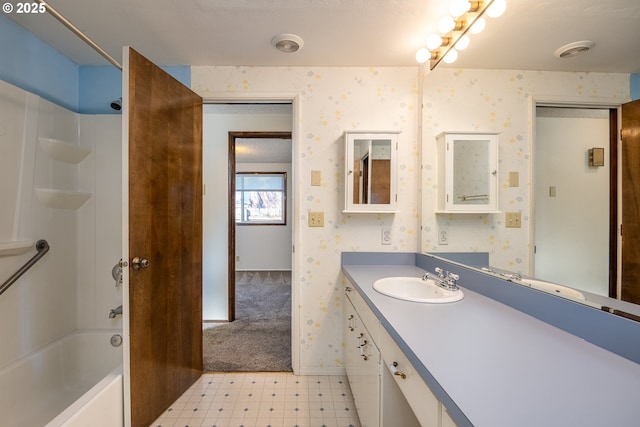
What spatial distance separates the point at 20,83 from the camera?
1579 mm

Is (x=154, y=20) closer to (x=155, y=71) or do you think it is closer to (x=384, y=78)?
(x=155, y=71)

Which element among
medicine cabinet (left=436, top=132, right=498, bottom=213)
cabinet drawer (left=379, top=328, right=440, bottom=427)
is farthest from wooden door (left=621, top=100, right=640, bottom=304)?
cabinet drawer (left=379, top=328, right=440, bottom=427)

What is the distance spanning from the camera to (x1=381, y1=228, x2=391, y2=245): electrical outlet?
193 centimetres

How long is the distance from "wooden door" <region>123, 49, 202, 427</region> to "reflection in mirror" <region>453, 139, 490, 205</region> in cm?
166

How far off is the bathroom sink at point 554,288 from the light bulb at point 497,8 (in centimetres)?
117

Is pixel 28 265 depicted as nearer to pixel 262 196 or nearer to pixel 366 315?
pixel 366 315

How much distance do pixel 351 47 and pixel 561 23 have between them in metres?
1.01

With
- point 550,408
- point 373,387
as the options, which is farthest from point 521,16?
point 373,387

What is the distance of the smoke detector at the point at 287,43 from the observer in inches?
61.5

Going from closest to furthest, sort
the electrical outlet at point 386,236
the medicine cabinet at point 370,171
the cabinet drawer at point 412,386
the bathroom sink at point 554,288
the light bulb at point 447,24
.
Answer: the cabinet drawer at point 412,386, the bathroom sink at point 554,288, the light bulb at point 447,24, the medicine cabinet at point 370,171, the electrical outlet at point 386,236

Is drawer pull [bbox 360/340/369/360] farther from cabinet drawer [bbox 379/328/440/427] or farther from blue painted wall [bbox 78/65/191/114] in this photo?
blue painted wall [bbox 78/65/191/114]

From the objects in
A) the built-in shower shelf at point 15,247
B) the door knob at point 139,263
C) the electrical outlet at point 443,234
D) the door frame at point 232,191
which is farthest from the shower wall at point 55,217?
the electrical outlet at point 443,234

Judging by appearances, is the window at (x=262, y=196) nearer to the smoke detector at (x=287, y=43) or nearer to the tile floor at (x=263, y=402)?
the tile floor at (x=263, y=402)

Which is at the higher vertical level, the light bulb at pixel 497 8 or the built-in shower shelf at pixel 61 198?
the light bulb at pixel 497 8
